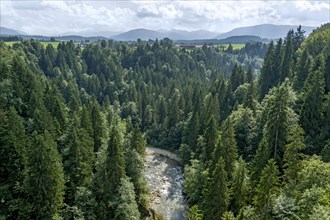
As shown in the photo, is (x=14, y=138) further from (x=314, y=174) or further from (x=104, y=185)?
(x=314, y=174)

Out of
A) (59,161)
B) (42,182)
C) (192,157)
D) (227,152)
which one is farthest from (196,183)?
(42,182)

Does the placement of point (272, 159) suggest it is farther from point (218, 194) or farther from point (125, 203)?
point (125, 203)

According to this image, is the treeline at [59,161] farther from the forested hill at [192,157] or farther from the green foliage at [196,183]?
the green foliage at [196,183]

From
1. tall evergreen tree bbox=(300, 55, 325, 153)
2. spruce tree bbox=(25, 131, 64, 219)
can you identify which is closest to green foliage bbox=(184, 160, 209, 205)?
tall evergreen tree bbox=(300, 55, 325, 153)

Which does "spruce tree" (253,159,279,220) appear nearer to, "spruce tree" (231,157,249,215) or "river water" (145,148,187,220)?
"spruce tree" (231,157,249,215)

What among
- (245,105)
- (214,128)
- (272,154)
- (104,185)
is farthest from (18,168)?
(245,105)
